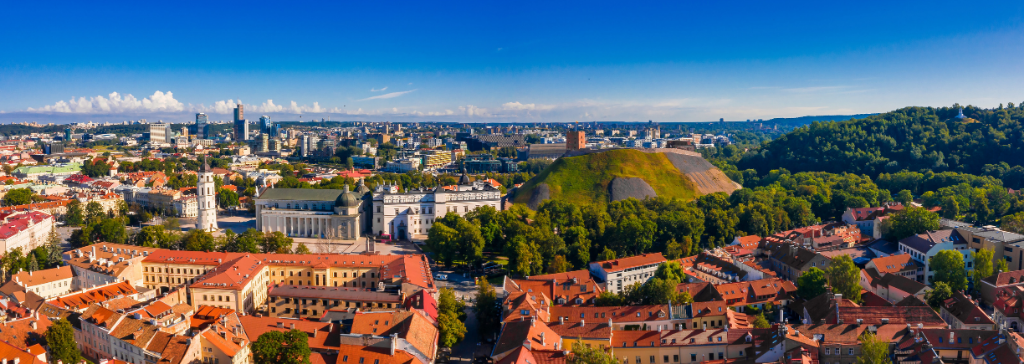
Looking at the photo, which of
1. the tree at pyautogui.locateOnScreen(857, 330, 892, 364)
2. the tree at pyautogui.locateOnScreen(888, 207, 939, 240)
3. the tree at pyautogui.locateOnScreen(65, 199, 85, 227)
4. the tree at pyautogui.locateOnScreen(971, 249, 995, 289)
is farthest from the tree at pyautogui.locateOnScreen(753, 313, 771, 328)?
the tree at pyautogui.locateOnScreen(65, 199, 85, 227)

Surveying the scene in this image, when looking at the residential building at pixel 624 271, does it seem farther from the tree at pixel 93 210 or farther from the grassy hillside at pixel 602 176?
the tree at pixel 93 210

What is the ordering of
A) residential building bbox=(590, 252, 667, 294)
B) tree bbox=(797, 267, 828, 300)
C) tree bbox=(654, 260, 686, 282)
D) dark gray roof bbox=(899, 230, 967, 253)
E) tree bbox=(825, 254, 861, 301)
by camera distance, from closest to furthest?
tree bbox=(825, 254, 861, 301), tree bbox=(797, 267, 828, 300), tree bbox=(654, 260, 686, 282), residential building bbox=(590, 252, 667, 294), dark gray roof bbox=(899, 230, 967, 253)

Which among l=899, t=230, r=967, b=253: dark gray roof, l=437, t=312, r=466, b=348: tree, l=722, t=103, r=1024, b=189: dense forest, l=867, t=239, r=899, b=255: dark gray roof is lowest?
l=437, t=312, r=466, b=348: tree

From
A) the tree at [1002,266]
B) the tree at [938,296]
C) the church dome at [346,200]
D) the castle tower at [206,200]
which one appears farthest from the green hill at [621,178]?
the tree at [938,296]

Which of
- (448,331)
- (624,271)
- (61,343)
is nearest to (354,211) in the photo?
(624,271)

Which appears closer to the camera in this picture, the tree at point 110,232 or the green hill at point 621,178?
the tree at point 110,232

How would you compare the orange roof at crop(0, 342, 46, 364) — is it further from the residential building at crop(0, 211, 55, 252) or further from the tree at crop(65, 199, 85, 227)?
the tree at crop(65, 199, 85, 227)

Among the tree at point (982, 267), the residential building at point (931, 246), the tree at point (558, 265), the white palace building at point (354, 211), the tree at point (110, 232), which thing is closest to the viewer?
the tree at point (982, 267)

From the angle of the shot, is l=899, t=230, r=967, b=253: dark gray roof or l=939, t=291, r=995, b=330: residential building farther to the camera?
l=899, t=230, r=967, b=253: dark gray roof

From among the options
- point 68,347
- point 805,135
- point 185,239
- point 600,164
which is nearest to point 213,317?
point 68,347
